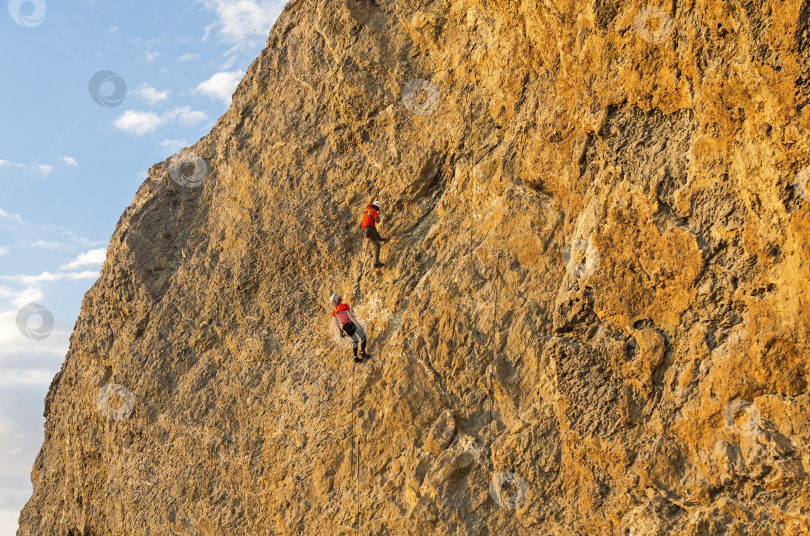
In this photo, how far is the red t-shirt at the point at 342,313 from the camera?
40.0 feet

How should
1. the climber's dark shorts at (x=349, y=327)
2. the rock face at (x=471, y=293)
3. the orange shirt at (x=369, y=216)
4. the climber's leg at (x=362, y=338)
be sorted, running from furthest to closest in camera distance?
1. the orange shirt at (x=369, y=216)
2. the climber's leg at (x=362, y=338)
3. the climber's dark shorts at (x=349, y=327)
4. the rock face at (x=471, y=293)

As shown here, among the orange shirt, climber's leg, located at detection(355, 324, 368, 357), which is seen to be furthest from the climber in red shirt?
climber's leg, located at detection(355, 324, 368, 357)

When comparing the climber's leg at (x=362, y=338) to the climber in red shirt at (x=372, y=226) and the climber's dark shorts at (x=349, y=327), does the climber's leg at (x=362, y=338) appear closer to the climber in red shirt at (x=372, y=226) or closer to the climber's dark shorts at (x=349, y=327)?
the climber's dark shorts at (x=349, y=327)

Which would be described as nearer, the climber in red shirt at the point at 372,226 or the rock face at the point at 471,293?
the rock face at the point at 471,293

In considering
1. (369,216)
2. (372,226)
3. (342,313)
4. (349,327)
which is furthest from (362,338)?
(369,216)

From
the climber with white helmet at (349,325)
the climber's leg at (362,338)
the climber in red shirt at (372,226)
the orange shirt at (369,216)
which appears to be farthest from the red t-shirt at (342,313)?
the orange shirt at (369,216)

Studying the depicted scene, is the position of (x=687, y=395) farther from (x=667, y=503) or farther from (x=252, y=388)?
(x=252, y=388)

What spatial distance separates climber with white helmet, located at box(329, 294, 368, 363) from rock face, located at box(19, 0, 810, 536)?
1.02 feet

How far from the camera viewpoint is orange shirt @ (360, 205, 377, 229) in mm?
12812

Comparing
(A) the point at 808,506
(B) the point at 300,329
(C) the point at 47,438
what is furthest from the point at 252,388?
(A) the point at 808,506

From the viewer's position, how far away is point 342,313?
40.1 feet

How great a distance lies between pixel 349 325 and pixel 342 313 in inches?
9.1

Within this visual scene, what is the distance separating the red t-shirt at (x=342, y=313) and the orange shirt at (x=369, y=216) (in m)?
1.46

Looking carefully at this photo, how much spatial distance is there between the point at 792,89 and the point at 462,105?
5560mm
